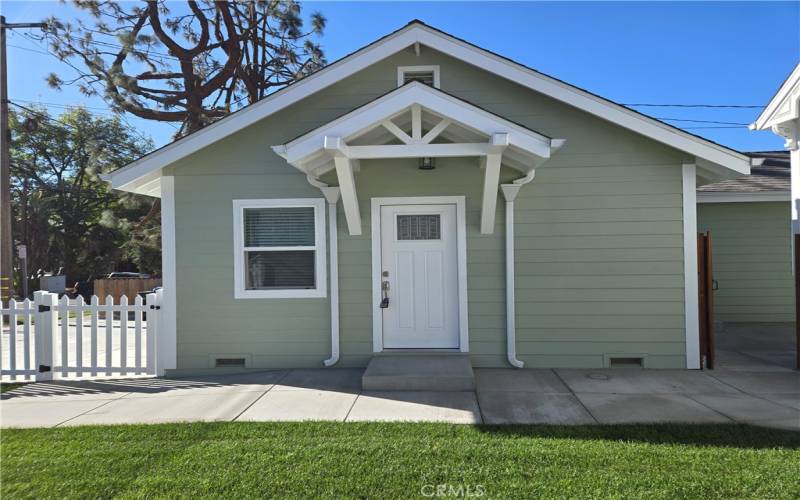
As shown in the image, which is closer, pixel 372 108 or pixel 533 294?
pixel 372 108

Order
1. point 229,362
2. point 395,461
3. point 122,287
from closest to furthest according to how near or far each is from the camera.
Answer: point 395,461 → point 229,362 → point 122,287

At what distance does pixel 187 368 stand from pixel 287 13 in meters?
13.6

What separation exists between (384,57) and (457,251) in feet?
9.12

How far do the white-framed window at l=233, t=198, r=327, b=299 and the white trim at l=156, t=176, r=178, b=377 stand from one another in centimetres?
85

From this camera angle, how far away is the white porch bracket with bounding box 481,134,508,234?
436cm

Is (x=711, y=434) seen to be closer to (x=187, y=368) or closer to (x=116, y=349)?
(x=187, y=368)

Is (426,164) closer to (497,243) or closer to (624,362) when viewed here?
(497,243)

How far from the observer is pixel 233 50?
47.8ft

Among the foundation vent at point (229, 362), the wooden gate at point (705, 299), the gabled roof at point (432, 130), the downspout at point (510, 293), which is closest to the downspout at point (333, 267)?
the gabled roof at point (432, 130)

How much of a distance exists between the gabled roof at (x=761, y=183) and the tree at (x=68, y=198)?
23786mm

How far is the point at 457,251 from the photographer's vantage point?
5703 millimetres

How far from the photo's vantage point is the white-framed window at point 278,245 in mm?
5770

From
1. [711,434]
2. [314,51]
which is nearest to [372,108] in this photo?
[711,434]

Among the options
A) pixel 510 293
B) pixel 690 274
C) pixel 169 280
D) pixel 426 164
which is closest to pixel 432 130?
pixel 426 164
